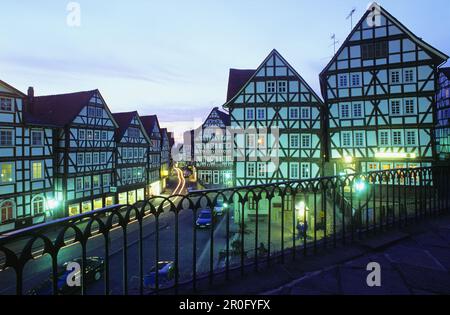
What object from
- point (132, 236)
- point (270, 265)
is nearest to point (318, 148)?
point (132, 236)

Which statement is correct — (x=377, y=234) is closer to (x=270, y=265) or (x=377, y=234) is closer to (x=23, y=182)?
(x=270, y=265)

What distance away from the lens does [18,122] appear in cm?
1816

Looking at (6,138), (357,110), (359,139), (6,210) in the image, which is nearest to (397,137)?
(359,139)

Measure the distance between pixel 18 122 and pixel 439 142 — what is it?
125 ft

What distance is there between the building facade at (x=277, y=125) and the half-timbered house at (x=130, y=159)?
483 inches

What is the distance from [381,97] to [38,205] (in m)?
26.7

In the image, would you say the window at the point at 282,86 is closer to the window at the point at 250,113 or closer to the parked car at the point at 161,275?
the window at the point at 250,113

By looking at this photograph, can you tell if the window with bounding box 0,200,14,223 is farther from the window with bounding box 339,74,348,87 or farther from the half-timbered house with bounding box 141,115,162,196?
the window with bounding box 339,74,348,87

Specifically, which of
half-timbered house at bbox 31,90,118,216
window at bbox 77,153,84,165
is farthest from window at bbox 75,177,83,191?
window at bbox 77,153,84,165

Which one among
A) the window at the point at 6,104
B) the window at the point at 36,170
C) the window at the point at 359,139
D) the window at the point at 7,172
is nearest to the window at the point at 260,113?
the window at the point at 359,139

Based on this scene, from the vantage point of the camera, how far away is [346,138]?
21469 mm

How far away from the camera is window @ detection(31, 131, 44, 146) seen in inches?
760

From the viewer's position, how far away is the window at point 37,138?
1930 cm
